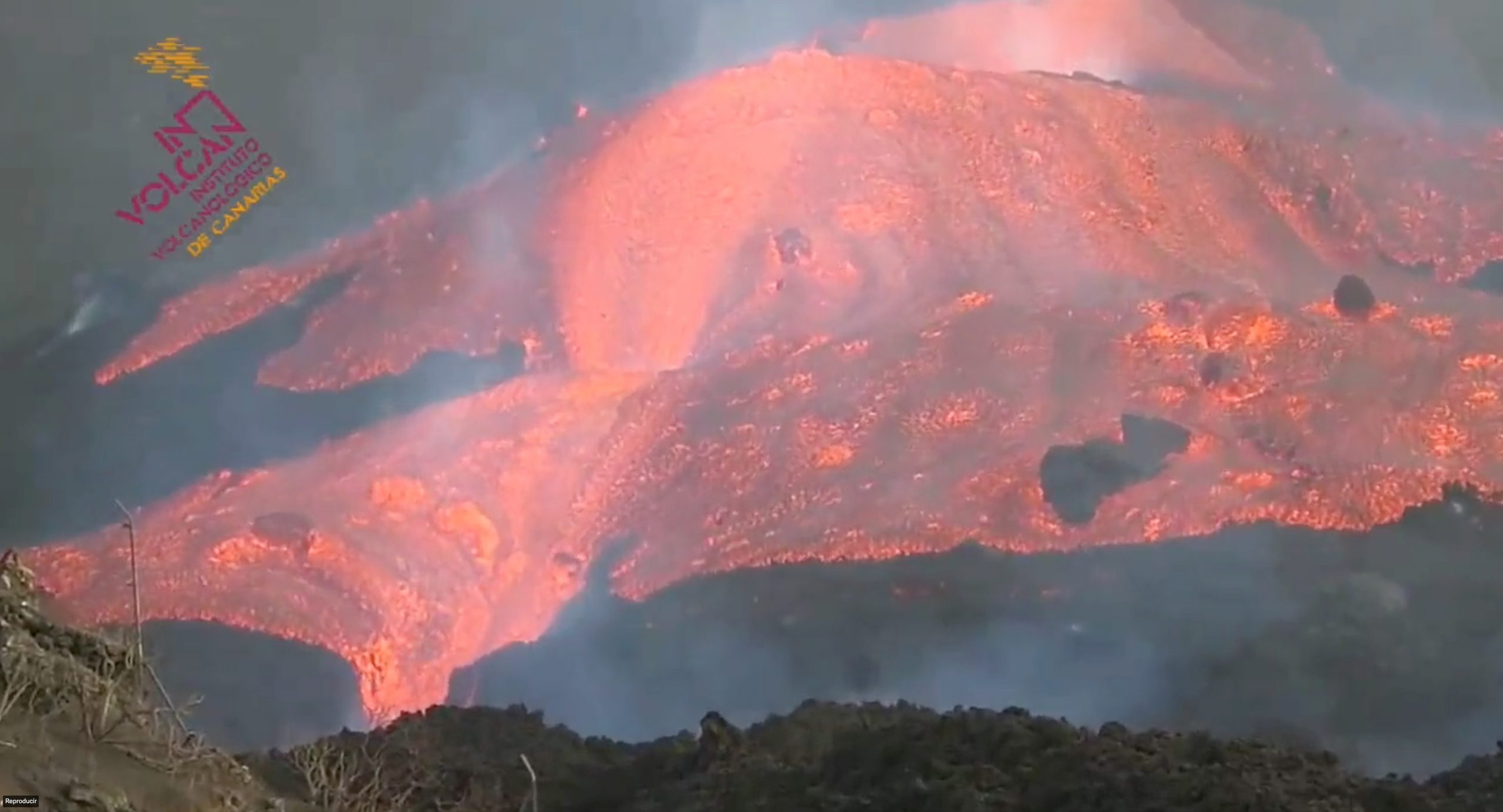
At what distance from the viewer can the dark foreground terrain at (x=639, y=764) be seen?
5145mm

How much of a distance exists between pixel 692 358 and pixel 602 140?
12.8 ft

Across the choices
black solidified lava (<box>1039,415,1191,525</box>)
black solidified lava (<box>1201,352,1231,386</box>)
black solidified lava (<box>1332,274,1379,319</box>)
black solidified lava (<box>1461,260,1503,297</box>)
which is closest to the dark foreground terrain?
black solidified lava (<box>1039,415,1191,525</box>)

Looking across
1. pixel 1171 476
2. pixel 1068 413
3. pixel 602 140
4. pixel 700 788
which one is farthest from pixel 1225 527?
pixel 602 140

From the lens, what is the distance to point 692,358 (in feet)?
58.6

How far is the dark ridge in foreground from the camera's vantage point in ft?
24.6

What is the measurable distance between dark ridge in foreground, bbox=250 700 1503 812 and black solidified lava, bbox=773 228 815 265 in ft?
29.1

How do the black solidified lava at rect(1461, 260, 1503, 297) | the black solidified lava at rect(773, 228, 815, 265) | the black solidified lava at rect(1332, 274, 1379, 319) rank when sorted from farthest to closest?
the black solidified lava at rect(773, 228, 815, 265) < the black solidified lava at rect(1461, 260, 1503, 297) < the black solidified lava at rect(1332, 274, 1379, 319)

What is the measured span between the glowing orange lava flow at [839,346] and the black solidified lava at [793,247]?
0.13 feet

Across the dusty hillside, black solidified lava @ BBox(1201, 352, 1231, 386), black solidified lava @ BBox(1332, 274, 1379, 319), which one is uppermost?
black solidified lava @ BBox(1332, 274, 1379, 319)

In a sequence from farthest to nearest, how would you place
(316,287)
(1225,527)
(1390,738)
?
(316,287) < (1225,527) < (1390,738)

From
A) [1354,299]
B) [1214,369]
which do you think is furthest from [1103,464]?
[1354,299]

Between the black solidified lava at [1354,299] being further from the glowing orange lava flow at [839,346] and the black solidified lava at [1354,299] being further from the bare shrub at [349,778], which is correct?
the bare shrub at [349,778]

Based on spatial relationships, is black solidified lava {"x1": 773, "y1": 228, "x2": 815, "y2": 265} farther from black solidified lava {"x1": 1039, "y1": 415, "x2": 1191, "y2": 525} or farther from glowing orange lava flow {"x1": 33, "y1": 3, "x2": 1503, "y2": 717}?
black solidified lava {"x1": 1039, "y1": 415, "x2": 1191, "y2": 525}

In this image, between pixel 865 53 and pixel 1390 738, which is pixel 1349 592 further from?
pixel 865 53
